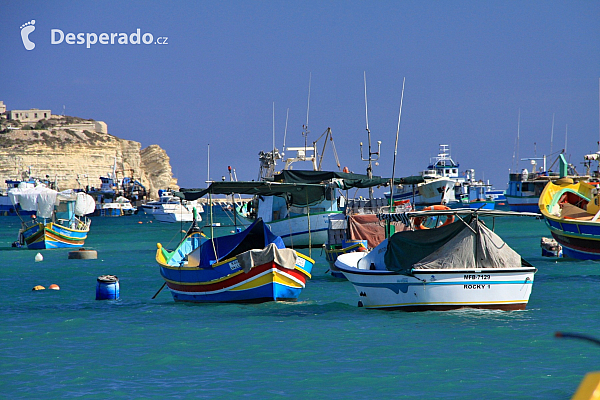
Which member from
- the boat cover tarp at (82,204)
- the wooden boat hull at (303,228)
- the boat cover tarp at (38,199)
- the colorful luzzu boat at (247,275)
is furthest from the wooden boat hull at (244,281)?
the boat cover tarp at (82,204)

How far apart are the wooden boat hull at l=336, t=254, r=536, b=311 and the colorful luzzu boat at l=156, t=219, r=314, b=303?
8.43 feet

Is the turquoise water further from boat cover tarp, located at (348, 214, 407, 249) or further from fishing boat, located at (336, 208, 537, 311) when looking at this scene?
boat cover tarp, located at (348, 214, 407, 249)

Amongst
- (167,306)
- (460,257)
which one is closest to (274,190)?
(167,306)

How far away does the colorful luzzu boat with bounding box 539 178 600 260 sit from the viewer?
94.7 ft

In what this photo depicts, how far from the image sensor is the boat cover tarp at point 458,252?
1588 centimetres

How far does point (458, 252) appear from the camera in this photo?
15.9 m

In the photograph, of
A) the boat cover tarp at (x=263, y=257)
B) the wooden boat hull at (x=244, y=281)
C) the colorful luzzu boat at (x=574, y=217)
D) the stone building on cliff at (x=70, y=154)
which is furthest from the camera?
the stone building on cliff at (x=70, y=154)

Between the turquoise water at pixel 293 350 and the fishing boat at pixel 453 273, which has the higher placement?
the fishing boat at pixel 453 273

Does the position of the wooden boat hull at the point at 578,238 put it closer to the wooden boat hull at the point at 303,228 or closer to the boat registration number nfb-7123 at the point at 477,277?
the wooden boat hull at the point at 303,228

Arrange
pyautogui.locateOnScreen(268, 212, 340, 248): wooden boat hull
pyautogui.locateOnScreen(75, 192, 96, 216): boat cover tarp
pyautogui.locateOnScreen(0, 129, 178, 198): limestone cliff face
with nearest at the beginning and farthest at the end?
pyautogui.locateOnScreen(268, 212, 340, 248): wooden boat hull
pyautogui.locateOnScreen(75, 192, 96, 216): boat cover tarp
pyautogui.locateOnScreen(0, 129, 178, 198): limestone cliff face

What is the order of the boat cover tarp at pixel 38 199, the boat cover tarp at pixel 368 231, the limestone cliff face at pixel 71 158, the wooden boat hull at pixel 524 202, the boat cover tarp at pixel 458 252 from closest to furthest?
the boat cover tarp at pixel 458 252, the boat cover tarp at pixel 368 231, the boat cover tarp at pixel 38 199, the wooden boat hull at pixel 524 202, the limestone cliff face at pixel 71 158

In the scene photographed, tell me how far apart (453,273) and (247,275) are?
18.2 feet

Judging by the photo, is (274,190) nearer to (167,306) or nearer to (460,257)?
(167,306)

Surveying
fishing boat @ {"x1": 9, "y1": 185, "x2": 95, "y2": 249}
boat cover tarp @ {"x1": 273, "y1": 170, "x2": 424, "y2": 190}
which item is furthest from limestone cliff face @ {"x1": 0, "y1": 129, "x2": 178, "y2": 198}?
boat cover tarp @ {"x1": 273, "y1": 170, "x2": 424, "y2": 190}
